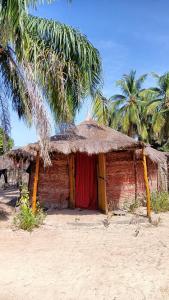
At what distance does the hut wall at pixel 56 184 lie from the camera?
12945 mm

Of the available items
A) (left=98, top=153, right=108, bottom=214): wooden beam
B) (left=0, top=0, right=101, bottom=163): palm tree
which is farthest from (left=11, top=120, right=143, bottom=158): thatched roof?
(left=0, top=0, right=101, bottom=163): palm tree

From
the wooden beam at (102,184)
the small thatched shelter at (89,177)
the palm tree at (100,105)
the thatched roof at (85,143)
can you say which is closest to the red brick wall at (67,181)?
the small thatched shelter at (89,177)

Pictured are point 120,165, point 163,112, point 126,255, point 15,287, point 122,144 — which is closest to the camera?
point 15,287

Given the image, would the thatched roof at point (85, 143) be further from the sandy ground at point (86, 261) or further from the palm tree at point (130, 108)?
the palm tree at point (130, 108)

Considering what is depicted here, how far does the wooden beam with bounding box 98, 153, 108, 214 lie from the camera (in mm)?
11859

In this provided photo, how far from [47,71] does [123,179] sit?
5454 millimetres

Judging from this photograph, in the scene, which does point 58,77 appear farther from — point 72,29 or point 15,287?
point 15,287

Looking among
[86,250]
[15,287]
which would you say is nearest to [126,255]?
[86,250]

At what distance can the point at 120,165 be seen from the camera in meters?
13.0

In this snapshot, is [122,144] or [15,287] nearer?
[15,287]

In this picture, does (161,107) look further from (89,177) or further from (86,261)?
(86,261)

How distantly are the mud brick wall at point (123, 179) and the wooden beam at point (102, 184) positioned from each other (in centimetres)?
32

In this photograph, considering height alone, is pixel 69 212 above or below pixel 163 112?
below

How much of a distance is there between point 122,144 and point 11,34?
492cm
